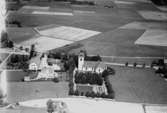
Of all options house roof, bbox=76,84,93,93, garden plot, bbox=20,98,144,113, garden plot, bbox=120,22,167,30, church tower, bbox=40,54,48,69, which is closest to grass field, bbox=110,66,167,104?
garden plot, bbox=20,98,144,113

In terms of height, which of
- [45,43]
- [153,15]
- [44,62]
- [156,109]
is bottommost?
[153,15]

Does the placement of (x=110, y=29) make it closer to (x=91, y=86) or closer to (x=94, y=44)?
(x=94, y=44)

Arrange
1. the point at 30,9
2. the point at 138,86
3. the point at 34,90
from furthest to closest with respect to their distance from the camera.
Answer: the point at 30,9 < the point at 138,86 < the point at 34,90

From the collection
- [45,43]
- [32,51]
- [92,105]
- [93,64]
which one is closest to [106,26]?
[45,43]

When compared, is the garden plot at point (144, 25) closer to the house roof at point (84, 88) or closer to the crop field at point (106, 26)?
the crop field at point (106, 26)

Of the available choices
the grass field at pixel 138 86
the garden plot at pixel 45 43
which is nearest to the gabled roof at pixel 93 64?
the grass field at pixel 138 86

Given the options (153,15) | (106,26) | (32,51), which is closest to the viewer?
(32,51)

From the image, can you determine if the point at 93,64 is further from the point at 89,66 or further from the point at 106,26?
the point at 106,26

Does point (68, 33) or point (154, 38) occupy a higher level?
point (68, 33)

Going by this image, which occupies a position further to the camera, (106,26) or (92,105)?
(106,26)
